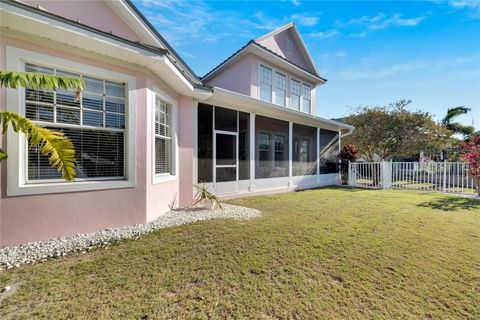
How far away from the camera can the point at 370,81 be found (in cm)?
1584

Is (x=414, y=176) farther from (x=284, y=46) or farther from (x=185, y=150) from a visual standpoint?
(x=185, y=150)

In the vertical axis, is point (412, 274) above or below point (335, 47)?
below

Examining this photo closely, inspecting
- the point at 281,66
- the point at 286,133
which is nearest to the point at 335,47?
the point at 281,66

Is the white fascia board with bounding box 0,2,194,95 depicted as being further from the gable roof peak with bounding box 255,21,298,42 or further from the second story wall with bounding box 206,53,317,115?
the gable roof peak with bounding box 255,21,298,42

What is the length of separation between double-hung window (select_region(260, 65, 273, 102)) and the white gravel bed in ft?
25.8

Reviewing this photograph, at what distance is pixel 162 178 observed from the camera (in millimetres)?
6129

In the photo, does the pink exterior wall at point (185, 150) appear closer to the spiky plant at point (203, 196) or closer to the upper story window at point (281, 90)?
the spiky plant at point (203, 196)

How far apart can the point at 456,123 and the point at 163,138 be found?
3632cm

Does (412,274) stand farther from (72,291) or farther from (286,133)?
(286,133)

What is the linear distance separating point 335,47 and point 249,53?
4788 millimetres

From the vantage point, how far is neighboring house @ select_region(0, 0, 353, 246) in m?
3.86

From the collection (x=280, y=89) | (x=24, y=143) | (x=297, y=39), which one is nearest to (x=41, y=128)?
(x=24, y=143)

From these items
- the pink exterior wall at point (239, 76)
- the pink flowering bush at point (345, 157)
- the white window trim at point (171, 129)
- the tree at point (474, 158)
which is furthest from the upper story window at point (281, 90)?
the tree at point (474, 158)

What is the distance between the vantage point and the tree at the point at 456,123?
26391mm
